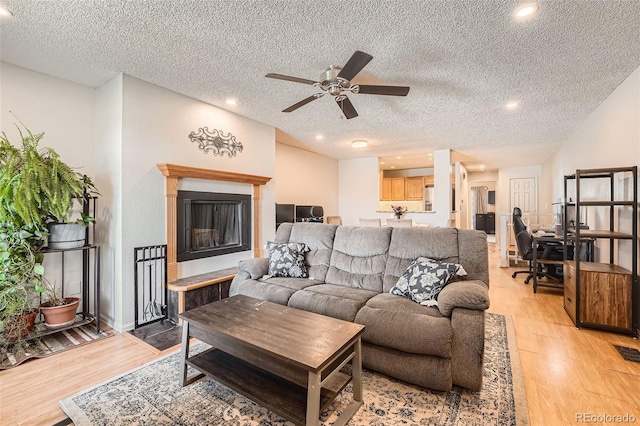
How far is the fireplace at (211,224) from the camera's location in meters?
3.34

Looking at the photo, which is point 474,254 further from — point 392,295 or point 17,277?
point 17,277

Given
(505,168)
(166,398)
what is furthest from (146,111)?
(505,168)

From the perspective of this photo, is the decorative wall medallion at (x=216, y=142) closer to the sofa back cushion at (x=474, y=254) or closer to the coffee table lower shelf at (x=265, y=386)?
the coffee table lower shelf at (x=265, y=386)

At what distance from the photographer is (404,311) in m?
2.04

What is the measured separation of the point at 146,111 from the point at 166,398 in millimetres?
2710

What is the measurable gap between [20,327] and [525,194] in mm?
10586

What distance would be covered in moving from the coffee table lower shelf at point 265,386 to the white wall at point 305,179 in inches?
157

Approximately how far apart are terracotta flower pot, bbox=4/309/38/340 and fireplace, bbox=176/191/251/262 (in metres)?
1.27

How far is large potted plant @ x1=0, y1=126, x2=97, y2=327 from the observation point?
7.44 feet

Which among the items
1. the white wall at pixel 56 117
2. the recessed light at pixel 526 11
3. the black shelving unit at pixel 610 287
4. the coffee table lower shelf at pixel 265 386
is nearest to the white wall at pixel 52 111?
the white wall at pixel 56 117

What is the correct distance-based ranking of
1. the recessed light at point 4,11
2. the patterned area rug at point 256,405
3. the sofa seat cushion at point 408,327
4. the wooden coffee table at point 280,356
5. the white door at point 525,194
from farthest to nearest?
1. the white door at point 525,194
2. the recessed light at point 4,11
3. the sofa seat cushion at point 408,327
4. the patterned area rug at point 256,405
5. the wooden coffee table at point 280,356

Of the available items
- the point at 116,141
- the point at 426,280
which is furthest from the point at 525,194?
the point at 116,141

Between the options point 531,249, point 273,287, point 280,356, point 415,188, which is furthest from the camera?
point 415,188

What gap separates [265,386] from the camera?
168 centimetres
